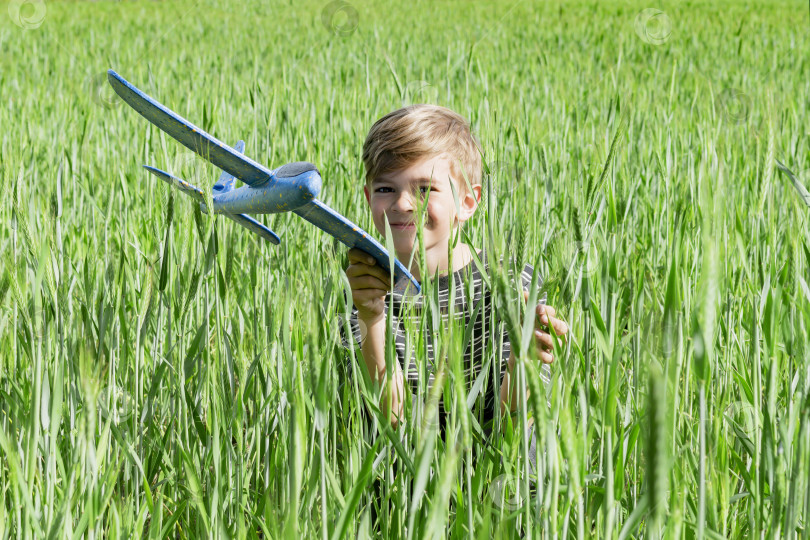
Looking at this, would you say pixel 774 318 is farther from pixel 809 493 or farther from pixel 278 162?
pixel 278 162

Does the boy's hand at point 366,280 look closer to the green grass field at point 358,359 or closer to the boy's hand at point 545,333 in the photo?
the green grass field at point 358,359

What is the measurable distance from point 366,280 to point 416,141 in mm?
285

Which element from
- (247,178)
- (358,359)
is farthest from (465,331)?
(247,178)

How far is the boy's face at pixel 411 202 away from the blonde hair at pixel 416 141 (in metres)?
0.01

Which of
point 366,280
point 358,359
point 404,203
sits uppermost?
point 404,203

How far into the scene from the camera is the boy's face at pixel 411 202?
3.38 feet

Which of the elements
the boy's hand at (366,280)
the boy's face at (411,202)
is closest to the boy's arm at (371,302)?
the boy's hand at (366,280)

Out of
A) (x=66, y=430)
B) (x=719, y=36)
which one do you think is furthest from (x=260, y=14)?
(x=66, y=430)

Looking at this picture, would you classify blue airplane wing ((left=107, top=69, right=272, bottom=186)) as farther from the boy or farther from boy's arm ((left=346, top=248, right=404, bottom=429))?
the boy

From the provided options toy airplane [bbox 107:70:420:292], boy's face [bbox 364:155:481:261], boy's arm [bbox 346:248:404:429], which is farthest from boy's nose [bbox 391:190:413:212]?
toy airplane [bbox 107:70:420:292]

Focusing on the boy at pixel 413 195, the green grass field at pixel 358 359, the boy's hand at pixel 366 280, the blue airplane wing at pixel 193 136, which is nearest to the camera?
the green grass field at pixel 358 359

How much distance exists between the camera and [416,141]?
106 centimetres

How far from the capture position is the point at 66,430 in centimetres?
84

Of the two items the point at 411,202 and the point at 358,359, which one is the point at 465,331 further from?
the point at 411,202
